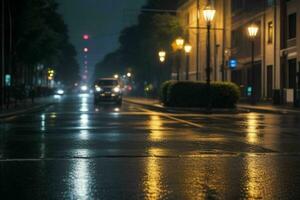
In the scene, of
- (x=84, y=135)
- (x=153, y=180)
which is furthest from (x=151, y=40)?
(x=153, y=180)

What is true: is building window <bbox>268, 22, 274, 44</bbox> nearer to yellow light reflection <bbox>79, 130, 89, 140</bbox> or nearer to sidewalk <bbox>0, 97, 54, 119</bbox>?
sidewalk <bbox>0, 97, 54, 119</bbox>

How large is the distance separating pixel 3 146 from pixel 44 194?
23.2 feet

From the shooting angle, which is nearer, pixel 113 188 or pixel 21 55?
pixel 113 188

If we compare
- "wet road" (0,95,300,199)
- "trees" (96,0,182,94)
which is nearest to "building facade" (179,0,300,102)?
"trees" (96,0,182,94)

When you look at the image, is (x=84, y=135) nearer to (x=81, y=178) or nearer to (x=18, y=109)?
(x=81, y=178)

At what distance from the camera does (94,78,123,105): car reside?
2103 inches

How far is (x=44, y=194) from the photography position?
30.1 feet

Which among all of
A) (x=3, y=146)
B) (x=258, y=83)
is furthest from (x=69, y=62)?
(x=3, y=146)

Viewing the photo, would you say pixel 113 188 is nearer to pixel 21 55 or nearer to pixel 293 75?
pixel 293 75

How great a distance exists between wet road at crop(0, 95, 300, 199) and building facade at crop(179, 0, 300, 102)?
86.9ft

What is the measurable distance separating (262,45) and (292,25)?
21.3ft

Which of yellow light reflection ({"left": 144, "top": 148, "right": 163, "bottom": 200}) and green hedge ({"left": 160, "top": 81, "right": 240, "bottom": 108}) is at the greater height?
green hedge ({"left": 160, "top": 81, "right": 240, "bottom": 108})

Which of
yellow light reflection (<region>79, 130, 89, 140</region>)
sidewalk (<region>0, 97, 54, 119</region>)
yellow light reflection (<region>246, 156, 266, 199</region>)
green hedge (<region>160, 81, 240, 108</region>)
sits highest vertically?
green hedge (<region>160, 81, 240, 108</region>)

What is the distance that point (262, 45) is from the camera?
55.9m
